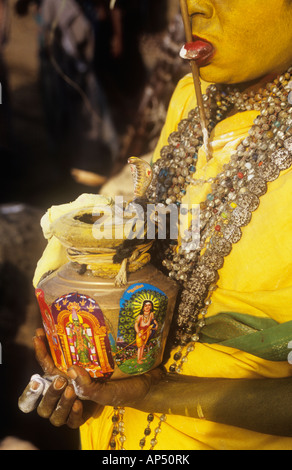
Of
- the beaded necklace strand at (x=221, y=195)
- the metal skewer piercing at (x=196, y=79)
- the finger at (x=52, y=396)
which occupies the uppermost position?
the metal skewer piercing at (x=196, y=79)

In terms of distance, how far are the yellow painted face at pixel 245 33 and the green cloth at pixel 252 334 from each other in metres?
0.69

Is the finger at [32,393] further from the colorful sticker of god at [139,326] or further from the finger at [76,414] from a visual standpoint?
the colorful sticker of god at [139,326]

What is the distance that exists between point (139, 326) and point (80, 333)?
0.15m

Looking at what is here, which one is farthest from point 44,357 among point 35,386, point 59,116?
point 59,116

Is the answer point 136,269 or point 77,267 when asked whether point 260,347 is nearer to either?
point 136,269

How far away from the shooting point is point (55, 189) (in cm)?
508

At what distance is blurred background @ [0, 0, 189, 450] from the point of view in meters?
3.01

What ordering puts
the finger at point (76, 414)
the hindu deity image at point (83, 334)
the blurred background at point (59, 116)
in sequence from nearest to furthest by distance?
the hindu deity image at point (83, 334)
the finger at point (76, 414)
the blurred background at point (59, 116)

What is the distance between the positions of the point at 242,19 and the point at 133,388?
101 cm

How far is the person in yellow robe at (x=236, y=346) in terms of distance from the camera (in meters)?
1.10

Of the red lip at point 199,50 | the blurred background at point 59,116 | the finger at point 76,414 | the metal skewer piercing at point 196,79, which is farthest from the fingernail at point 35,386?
the blurred background at point 59,116

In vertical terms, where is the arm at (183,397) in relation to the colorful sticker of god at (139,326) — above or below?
below

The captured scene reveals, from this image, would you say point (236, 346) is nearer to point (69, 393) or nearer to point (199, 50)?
point (69, 393)
